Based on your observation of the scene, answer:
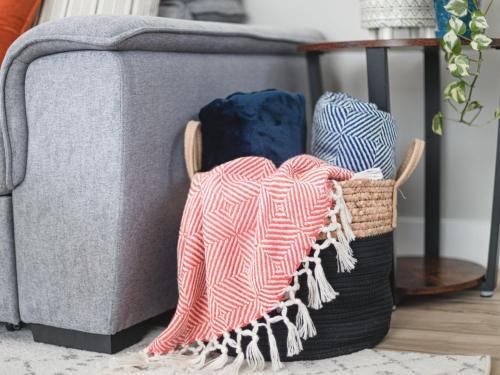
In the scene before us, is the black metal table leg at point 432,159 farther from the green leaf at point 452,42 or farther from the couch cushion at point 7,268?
the couch cushion at point 7,268

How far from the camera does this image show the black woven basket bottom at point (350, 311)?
1.59 meters

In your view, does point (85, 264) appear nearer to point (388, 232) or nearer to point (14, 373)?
point (14, 373)

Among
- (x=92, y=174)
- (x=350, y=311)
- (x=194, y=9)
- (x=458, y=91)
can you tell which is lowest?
(x=350, y=311)

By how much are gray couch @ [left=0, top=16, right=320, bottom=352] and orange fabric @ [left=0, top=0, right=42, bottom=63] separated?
0.31 meters

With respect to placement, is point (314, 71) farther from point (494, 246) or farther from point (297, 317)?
point (297, 317)

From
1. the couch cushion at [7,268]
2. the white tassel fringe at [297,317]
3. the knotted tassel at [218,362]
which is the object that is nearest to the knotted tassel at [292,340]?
the white tassel fringe at [297,317]

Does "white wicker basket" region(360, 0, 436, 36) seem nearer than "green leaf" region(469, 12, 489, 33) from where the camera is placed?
No

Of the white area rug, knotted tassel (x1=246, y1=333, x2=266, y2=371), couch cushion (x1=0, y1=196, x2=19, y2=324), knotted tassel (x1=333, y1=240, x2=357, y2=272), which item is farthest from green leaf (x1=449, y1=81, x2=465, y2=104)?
couch cushion (x1=0, y1=196, x2=19, y2=324)

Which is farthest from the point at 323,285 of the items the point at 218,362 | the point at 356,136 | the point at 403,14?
the point at 403,14

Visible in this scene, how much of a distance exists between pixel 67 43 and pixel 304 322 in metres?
0.70

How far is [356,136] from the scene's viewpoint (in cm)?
179

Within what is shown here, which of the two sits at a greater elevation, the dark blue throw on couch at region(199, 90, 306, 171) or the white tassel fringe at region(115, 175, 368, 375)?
the dark blue throw on couch at region(199, 90, 306, 171)

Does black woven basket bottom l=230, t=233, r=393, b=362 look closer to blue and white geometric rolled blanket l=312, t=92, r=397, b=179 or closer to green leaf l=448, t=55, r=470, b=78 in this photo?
blue and white geometric rolled blanket l=312, t=92, r=397, b=179

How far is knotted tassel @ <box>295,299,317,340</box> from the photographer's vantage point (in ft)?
5.09
